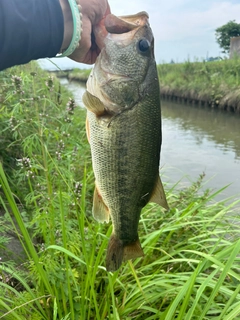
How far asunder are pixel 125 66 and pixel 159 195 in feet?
→ 2.07

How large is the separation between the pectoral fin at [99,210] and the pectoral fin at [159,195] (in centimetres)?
25

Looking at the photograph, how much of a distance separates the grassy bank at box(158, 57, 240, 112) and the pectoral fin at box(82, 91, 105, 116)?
15245 millimetres

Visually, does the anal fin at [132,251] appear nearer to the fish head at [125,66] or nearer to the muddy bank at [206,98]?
the fish head at [125,66]

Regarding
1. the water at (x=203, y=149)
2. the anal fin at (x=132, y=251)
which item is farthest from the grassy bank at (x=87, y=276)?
the water at (x=203, y=149)

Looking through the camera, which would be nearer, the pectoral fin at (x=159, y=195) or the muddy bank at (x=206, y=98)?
the pectoral fin at (x=159, y=195)

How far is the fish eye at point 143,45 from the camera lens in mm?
1671

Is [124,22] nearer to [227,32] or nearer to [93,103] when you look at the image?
[93,103]

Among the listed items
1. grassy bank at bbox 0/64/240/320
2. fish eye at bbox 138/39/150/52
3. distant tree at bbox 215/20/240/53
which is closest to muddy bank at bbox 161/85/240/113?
grassy bank at bbox 0/64/240/320

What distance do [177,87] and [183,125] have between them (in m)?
8.19

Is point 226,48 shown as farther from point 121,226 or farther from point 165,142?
point 121,226

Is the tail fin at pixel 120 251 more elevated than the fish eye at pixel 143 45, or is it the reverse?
the fish eye at pixel 143 45

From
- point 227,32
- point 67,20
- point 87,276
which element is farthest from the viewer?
point 227,32

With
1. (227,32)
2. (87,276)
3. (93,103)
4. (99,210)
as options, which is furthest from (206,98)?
(227,32)

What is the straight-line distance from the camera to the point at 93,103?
157cm
